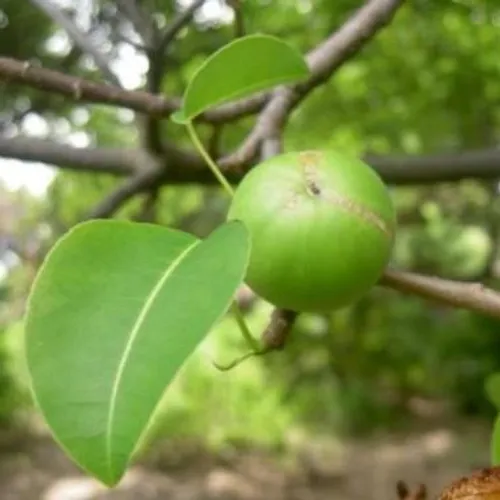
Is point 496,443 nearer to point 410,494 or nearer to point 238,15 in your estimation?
point 410,494

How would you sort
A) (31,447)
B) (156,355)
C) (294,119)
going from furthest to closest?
(31,447)
(294,119)
(156,355)

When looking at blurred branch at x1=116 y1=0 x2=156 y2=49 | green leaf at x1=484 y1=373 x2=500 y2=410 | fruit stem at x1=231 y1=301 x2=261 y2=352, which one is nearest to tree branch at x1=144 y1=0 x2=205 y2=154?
blurred branch at x1=116 y1=0 x2=156 y2=49

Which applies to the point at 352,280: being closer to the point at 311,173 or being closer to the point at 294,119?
the point at 311,173

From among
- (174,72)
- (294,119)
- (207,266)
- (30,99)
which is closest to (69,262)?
(207,266)

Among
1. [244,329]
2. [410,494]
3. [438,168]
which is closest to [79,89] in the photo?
[244,329]

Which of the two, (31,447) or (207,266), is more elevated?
(207,266)

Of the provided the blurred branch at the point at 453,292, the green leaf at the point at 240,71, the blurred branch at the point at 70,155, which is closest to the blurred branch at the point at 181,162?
the blurred branch at the point at 70,155
